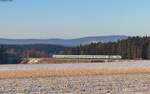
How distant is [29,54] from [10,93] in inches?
4617

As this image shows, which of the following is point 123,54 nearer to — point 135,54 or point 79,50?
point 135,54

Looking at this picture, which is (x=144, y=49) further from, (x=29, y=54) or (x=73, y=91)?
(x=73, y=91)

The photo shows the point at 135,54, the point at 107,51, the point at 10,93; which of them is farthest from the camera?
the point at 107,51

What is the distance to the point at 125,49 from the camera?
104 m

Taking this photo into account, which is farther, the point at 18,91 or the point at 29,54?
the point at 29,54

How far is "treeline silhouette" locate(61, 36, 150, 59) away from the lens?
101 m

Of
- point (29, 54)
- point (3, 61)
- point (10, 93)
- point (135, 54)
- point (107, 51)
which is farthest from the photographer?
point (29, 54)

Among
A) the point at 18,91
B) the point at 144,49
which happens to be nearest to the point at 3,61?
the point at 144,49

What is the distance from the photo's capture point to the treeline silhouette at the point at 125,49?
101 m

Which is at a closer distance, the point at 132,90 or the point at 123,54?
the point at 132,90

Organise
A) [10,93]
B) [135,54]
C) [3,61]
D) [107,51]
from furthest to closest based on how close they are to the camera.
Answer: [107,51]
[135,54]
[3,61]
[10,93]

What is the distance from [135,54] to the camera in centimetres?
9950

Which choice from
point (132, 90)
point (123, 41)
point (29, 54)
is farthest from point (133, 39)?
point (132, 90)

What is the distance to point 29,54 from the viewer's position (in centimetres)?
13350
